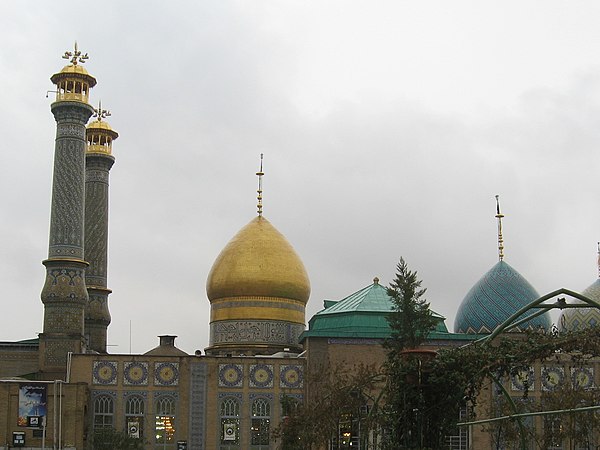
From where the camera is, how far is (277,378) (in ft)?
121

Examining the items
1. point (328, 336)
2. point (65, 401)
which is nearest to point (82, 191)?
point (65, 401)

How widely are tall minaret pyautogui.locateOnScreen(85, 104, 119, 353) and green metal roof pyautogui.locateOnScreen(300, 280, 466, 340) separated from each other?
8718mm

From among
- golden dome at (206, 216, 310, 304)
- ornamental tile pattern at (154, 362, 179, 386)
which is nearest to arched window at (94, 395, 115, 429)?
ornamental tile pattern at (154, 362, 179, 386)

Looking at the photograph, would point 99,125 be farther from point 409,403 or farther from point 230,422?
point 409,403

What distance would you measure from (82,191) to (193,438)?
31.3ft

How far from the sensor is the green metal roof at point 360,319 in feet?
122

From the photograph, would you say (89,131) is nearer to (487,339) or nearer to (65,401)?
(65,401)

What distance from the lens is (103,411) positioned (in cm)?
3584

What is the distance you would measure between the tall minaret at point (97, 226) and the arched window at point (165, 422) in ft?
20.1

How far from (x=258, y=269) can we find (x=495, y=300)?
9.63 m

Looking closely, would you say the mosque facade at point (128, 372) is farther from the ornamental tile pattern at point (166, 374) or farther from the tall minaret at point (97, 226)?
the tall minaret at point (97, 226)

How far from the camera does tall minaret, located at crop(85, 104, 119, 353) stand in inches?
1666

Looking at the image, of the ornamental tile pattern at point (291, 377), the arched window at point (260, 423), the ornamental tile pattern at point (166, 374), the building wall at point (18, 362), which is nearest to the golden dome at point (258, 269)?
the ornamental tile pattern at point (291, 377)

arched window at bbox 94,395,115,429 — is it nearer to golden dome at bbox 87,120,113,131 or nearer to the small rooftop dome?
the small rooftop dome
